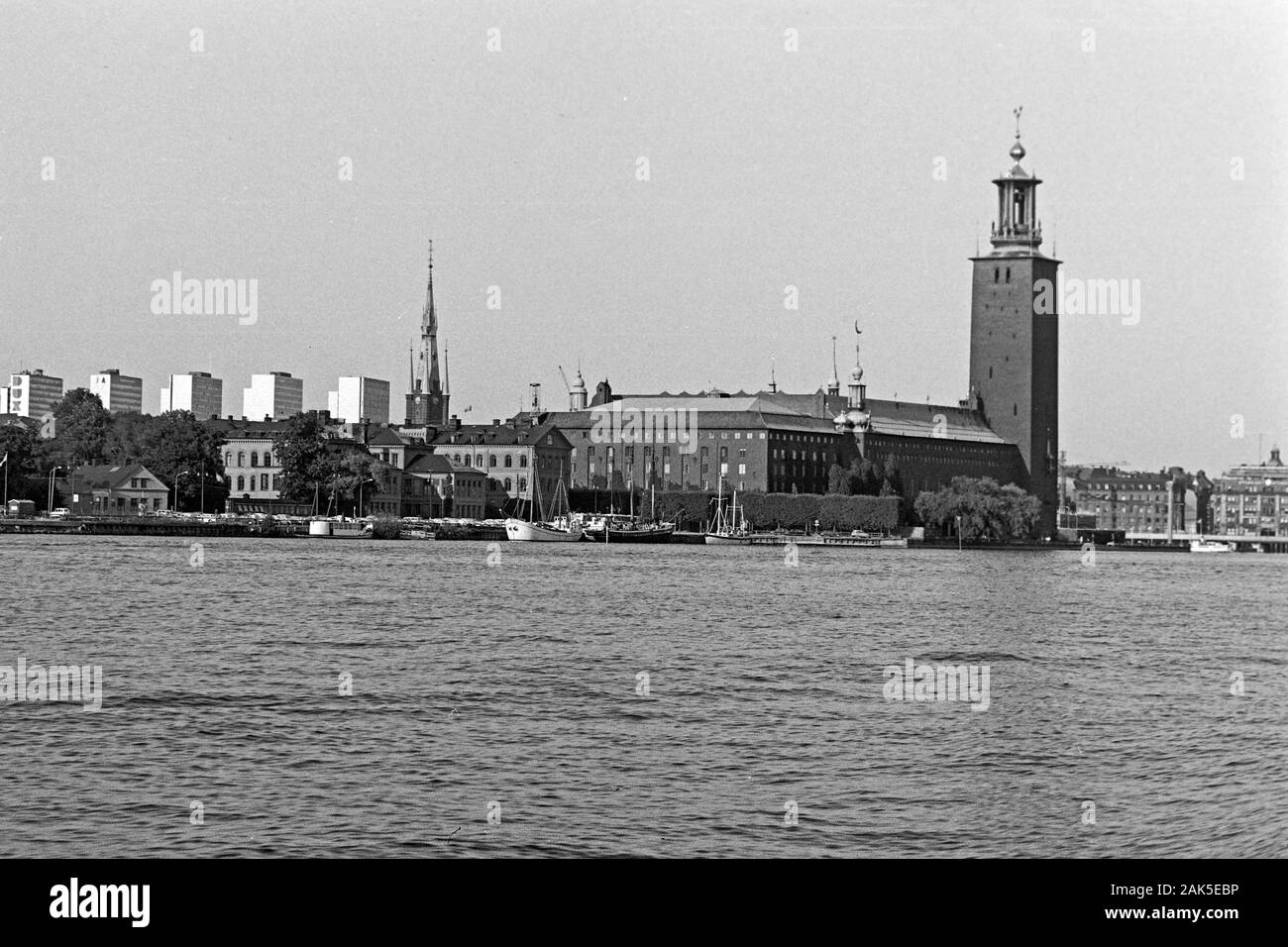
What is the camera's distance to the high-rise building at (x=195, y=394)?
158m

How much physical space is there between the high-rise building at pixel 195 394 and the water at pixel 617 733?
390ft

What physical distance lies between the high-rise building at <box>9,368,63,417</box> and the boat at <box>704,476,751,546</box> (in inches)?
3609

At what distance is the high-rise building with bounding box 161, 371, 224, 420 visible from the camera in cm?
15838

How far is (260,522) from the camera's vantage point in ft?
310

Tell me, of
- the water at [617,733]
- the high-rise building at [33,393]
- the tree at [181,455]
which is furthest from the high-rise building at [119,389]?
the water at [617,733]

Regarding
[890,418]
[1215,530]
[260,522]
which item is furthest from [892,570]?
[1215,530]

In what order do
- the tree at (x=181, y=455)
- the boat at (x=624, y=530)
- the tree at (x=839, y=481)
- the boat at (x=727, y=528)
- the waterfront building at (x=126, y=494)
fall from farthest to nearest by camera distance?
the tree at (x=839, y=481), the boat at (x=727, y=528), the boat at (x=624, y=530), the tree at (x=181, y=455), the waterfront building at (x=126, y=494)

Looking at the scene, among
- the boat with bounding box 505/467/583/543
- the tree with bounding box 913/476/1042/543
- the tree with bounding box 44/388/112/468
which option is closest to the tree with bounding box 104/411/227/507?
the tree with bounding box 44/388/112/468

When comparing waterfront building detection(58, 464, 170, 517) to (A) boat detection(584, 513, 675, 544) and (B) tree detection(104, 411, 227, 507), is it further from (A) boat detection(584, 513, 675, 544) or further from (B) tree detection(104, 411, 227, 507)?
(A) boat detection(584, 513, 675, 544)

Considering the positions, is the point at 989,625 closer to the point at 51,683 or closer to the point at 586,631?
the point at 586,631

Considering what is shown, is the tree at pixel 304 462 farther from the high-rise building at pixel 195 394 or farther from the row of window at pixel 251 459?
the high-rise building at pixel 195 394

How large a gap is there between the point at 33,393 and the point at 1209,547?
113990 millimetres

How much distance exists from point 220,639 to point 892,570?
42882mm

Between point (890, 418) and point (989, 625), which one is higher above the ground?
point (890, 418)
